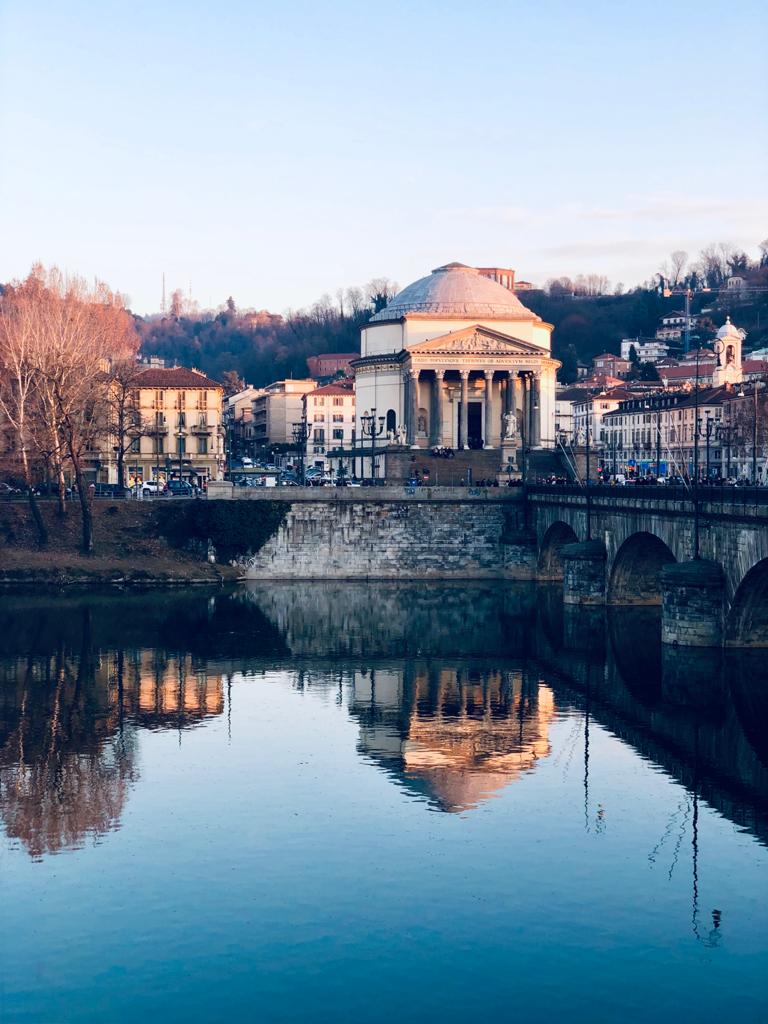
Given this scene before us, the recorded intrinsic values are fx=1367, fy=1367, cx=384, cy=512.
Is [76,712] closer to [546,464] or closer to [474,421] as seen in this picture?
[546,464]

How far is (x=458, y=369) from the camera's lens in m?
101

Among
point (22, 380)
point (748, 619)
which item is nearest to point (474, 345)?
point (22, 380)

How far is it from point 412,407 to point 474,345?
642 cm

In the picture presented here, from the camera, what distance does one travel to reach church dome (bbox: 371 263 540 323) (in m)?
106

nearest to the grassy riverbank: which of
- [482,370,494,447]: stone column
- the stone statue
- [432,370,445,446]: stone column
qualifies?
[432,370,445,446]: stone column

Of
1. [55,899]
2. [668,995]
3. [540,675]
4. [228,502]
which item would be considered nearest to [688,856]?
[668,995]

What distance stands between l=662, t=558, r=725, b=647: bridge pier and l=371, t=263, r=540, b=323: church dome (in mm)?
58752

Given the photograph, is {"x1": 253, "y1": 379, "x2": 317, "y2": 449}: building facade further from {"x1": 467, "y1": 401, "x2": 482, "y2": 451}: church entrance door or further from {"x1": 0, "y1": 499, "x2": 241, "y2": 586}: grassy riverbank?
{"x1": 0, "y1": 499, "x2": 241, "y2": 586}: grassy riverbank

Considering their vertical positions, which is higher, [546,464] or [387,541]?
[546,464]

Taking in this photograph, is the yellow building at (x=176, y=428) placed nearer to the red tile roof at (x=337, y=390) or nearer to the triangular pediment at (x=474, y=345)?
the triangular pediment at (x=474, y=345)

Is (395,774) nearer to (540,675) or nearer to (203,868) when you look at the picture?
(203,868)

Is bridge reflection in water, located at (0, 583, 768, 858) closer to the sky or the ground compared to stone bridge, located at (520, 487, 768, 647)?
closer to the ground

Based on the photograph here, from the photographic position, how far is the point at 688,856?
27688 mm

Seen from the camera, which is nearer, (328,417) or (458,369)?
(458,369)
